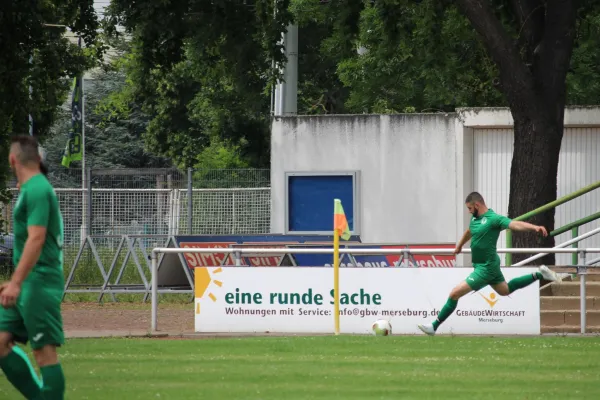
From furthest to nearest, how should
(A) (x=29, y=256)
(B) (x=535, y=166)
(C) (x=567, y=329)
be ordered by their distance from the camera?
(B) (x=535, y=166) → (C) (x=567, y=329) → (A) (x=29, y=256)

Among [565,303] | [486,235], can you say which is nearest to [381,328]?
[486,235]

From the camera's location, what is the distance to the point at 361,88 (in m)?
40.9

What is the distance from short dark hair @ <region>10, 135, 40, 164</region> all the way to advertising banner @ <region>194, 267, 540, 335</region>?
33.9 feet

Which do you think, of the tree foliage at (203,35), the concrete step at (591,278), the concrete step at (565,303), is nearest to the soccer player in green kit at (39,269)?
the concrete step at (565,303)

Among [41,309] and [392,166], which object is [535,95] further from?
[41,309]

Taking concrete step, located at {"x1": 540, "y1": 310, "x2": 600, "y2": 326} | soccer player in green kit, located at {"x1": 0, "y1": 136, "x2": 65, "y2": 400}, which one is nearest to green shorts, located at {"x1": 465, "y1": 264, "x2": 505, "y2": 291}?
concrete step, located at {"x1": 540, "y1": 310, "x2": 600, "y2": 326}

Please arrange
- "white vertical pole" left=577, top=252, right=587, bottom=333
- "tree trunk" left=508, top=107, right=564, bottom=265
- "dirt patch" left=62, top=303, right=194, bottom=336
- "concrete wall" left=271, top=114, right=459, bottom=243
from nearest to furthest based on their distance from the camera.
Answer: "white vertical pole" left=577, top=252, right=587, bottom=333 → "dirt patch" left=62, top=303, right=194, bottom=336 → "tree trunk" left=508, top=107, right=564, bottom=265 → "concrete wall" left=271, top=114, right=459, bottom=243

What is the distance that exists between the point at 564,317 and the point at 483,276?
105 inches

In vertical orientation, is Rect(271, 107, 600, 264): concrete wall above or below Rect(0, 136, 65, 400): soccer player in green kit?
above

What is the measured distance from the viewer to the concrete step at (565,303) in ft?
65.1

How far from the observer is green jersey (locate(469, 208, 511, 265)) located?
17578 millimetres

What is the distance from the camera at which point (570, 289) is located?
20.9 meters

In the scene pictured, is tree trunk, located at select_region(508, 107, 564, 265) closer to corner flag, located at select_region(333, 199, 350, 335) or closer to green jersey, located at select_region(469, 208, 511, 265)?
corner flag, located at select_region(333, 199, 350, 335)

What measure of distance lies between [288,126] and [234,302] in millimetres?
8925
